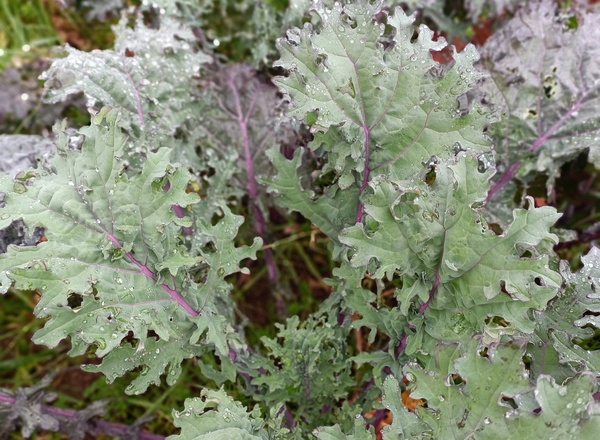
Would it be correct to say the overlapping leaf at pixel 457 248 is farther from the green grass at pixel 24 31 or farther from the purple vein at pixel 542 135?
the green grass at pixel 24 31

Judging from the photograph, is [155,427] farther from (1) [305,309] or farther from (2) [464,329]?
(2) [464,329]

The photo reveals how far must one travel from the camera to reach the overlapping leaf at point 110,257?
131 cm

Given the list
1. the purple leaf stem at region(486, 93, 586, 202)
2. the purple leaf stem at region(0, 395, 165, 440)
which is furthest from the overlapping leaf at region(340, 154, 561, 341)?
the purple leaf stem at region(0, 395, 165, 440)

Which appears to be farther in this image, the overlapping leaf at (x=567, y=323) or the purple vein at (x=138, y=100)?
the purple vein at (x=138, y=100)

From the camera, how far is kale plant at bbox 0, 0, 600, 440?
49.8 inches

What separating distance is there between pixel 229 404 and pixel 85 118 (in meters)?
1.52

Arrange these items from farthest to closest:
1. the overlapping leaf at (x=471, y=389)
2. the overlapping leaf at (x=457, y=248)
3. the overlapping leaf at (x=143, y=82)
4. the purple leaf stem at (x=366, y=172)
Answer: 1. the overlapping leaf at (x=143, y=82)
2. the purple leaf stem at (x=366, y=172)
3. the overlapping leaf at (x=457, y=248)
4. the overlapping leaf at (x=471, y=389)

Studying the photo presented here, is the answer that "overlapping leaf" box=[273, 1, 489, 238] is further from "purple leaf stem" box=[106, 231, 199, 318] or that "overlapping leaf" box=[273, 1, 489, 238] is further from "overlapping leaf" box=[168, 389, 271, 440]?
"overlapping leaf" box=[168, 389, 271, 440]

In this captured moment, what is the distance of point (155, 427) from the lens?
2.27 metres

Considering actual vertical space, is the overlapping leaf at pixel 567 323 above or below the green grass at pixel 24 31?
above

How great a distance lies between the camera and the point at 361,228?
132cm

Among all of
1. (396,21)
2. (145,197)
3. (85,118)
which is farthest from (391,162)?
(85,118)

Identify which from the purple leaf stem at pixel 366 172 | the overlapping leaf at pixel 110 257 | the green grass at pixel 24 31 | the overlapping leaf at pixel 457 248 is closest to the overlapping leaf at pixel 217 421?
the overlapping leaf at pixel 110 257

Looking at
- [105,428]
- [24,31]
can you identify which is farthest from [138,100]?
[24,31]
